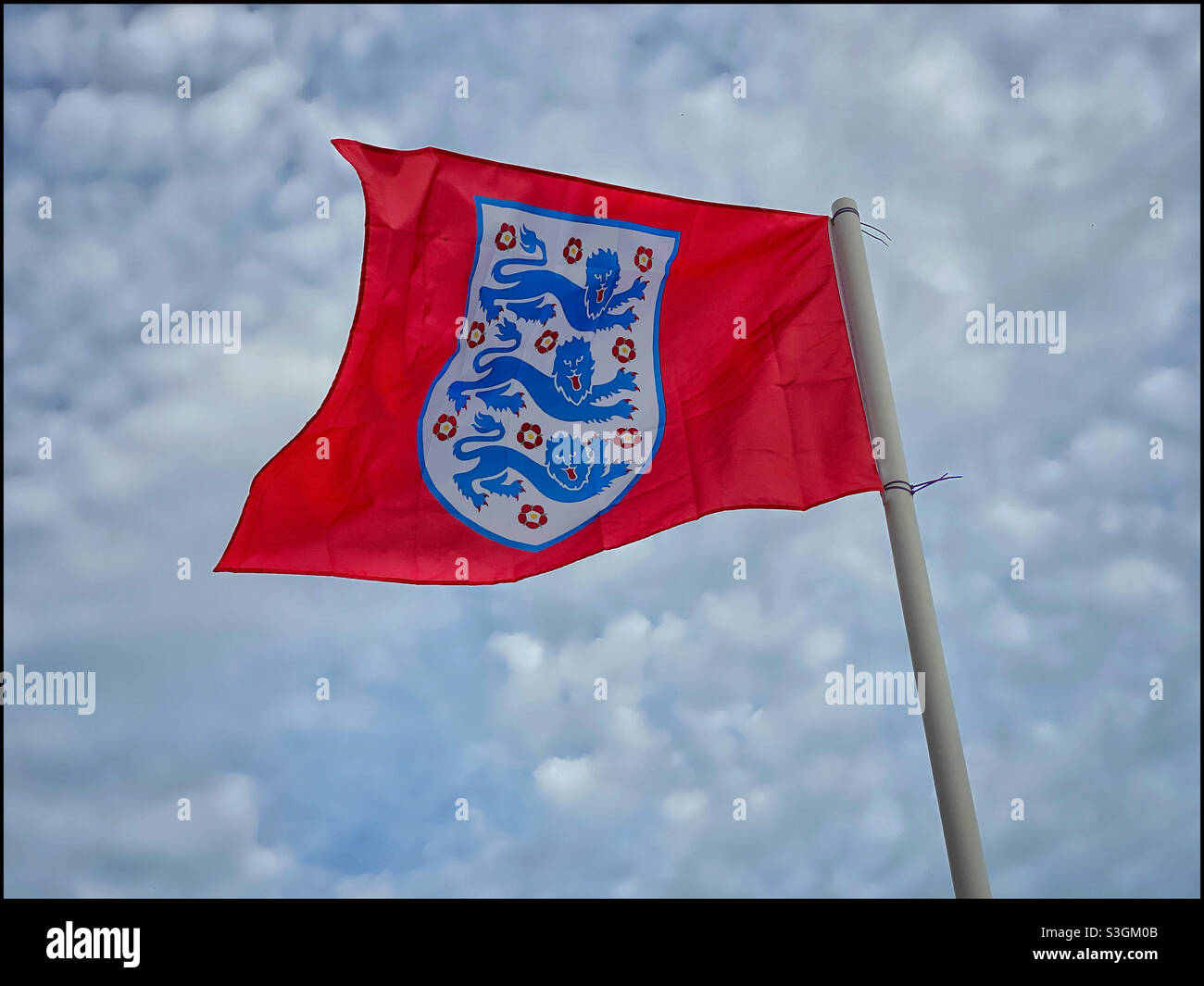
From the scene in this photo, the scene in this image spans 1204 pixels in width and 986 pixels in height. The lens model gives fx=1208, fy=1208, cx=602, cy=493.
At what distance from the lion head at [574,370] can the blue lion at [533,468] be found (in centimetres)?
40

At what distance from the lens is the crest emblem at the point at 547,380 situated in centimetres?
1051

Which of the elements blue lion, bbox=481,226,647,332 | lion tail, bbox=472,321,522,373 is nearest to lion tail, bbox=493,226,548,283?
blue lion, bbox=481,226,647,332

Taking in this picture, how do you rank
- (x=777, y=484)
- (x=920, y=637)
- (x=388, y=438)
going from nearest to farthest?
(x=920, y=637) < (x=777, y=484) < (x=388, y=438)

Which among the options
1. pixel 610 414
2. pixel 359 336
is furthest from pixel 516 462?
pixel 359 336

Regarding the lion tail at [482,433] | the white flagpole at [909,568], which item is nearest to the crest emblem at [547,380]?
the lion tail at [482,433]

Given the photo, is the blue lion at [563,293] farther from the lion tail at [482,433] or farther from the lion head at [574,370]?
the lion tail at [482,433]

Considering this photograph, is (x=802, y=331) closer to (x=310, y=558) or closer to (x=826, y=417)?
(x=826, y=417)

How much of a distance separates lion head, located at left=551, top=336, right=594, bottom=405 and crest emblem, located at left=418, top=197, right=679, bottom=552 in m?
0.01

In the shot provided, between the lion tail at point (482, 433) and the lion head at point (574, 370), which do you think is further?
the lion head at point (574, 370)

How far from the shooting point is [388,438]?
34.6 feet

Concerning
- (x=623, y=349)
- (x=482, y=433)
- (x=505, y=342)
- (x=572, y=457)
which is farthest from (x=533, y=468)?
(x=623, y=349)

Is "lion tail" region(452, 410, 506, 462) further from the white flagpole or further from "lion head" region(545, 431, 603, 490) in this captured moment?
the white flagpole

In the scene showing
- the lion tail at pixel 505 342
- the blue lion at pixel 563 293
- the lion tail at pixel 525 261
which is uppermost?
the lion tail at pixel 525 261

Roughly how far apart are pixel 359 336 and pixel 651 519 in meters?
3.03
